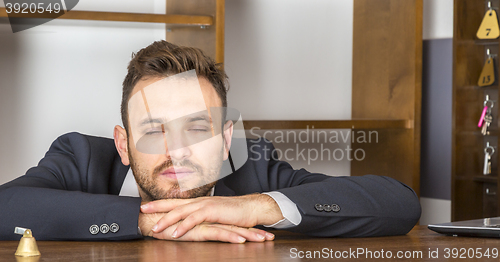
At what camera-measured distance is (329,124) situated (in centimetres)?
227

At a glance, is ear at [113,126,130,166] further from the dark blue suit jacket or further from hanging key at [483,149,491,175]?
hanging key at [483,149,491,175]

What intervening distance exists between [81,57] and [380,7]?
4.59 feet

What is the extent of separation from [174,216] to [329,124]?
1327mm

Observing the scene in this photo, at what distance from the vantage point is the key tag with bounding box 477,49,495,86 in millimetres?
2443

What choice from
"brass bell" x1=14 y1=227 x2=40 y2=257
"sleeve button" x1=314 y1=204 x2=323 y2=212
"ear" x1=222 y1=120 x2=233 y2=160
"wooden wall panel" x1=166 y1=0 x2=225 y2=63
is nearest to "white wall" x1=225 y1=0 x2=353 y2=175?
"wooden wall panel" x1=166 y1=0 x2=225 y2=63

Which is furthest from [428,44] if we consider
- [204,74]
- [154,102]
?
[154,102]

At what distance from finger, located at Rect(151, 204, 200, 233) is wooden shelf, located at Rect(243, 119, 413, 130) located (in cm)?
104

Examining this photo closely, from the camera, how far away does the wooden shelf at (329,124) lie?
2178 mm

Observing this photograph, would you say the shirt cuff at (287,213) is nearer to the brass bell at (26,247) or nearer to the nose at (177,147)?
the nose at (177,147)

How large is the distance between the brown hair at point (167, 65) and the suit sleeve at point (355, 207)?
1.55ft

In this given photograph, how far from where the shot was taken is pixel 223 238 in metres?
1.00

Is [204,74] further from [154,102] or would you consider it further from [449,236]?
[449,236]

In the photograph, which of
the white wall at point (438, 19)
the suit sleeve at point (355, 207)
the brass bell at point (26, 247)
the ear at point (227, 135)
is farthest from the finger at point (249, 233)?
the white wall at point (438, 19)

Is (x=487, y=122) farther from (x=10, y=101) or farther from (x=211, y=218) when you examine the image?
(x=10, y=101)
